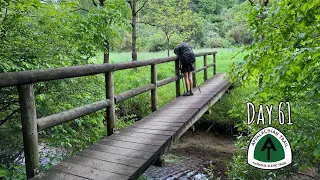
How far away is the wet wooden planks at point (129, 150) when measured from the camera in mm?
2747

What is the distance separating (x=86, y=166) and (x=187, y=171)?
3.65 meters

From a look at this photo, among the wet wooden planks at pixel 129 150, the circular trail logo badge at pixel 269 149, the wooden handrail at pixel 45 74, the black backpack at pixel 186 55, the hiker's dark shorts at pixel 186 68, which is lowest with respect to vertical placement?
the wet wooden planks at pixel 129 150

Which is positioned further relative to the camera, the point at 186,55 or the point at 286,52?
the point at 186,55

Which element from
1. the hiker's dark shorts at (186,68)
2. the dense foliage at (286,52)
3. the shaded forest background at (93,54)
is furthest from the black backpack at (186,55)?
the dense foliage at (286,52)

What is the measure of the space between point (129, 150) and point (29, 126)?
1.24m

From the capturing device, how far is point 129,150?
3.37 metres

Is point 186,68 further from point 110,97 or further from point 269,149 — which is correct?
point 269,149

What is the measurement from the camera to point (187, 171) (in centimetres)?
612

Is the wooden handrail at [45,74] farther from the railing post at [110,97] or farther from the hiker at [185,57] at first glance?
the hiker at [185,57]

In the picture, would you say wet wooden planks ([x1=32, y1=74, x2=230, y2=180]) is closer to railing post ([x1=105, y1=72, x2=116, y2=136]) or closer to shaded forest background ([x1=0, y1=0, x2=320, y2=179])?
railing post ([x1=105, y1=72, x2=116, y2=136])

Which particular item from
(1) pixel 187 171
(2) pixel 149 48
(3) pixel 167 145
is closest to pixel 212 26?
(2) pixel 149 48

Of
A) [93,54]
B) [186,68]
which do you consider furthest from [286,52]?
[186,68]

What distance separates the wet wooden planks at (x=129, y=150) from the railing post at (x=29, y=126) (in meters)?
0.15

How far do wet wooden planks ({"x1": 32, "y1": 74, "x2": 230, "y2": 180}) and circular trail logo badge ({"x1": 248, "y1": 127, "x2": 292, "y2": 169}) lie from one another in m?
1.15
